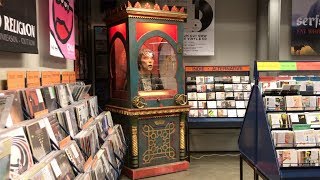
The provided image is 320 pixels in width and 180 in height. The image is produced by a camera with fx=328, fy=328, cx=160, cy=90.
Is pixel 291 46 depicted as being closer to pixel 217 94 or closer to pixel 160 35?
pixel 217 94

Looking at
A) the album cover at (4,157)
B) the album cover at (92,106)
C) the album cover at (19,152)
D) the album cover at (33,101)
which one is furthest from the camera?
the album cover at (92,106)

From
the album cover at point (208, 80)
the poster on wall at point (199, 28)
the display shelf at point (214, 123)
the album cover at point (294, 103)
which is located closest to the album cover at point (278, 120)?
the album cover at point (294, 103)

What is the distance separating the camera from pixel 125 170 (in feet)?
16.1

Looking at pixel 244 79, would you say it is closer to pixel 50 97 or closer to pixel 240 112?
pixel 240 112

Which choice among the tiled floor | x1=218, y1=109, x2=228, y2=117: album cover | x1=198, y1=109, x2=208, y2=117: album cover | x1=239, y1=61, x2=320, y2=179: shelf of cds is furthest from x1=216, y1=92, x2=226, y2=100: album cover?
x1=239, y1=61, x2=320, y2=179: shelf of cds

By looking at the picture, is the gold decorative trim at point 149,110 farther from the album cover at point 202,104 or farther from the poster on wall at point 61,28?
the poster on wall at point 61,28

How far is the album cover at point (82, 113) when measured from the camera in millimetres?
2998

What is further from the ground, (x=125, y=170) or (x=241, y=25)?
(x=241, y=25)

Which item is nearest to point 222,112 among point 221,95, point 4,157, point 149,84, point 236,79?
point 221,95

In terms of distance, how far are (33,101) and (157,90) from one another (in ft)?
9.31

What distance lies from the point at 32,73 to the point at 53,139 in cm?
67

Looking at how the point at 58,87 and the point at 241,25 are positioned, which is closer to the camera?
the point at 58,87

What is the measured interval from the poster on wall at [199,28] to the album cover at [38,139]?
4.32 m

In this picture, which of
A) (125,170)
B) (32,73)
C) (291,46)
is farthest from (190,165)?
(32,73)
